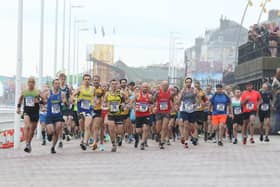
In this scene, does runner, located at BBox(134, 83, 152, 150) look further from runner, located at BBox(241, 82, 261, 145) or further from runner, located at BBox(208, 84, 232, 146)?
runner, located at BBox(241, 82, 261, 145)

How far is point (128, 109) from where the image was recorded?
20266mm

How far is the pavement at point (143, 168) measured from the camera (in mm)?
11344

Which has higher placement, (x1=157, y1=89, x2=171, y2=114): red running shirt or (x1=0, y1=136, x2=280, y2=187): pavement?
(x1=157, y1=89, x2=171, y2=114): red running shirt

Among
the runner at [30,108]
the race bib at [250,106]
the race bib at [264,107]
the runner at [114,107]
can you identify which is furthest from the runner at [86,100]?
the race bib at [264,107]

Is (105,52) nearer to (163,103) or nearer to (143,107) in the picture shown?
(163,103)

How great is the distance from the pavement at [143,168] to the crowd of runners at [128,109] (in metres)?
0.71

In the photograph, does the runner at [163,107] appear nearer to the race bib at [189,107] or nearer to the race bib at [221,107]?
the race bib at [189,107]

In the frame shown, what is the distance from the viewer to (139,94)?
791 inches

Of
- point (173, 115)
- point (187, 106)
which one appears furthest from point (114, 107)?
point (173, 115)

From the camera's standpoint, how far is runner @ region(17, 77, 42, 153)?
1759cm

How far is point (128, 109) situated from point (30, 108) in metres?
3.43

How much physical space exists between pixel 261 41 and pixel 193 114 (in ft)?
33.6

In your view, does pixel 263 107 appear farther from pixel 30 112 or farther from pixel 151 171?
pixel 151 171

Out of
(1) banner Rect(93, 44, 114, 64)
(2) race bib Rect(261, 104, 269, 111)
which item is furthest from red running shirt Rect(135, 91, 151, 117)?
(1) banner Rect(93, 44, 114, 64)
